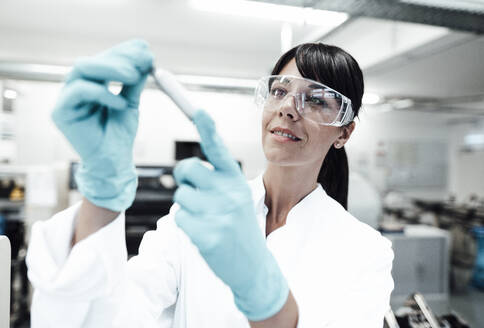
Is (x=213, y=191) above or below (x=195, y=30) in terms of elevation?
below

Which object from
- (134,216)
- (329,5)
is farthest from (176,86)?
(134,216)

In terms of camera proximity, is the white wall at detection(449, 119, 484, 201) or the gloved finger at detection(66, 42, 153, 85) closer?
the gloved finger at detection(66, 42, 153, 85)

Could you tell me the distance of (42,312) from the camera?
674 mm

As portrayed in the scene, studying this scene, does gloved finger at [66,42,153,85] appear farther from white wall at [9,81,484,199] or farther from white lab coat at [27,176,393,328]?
white wall at [9,81,484,199]

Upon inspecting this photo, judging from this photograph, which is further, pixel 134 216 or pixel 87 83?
pixel 134 216

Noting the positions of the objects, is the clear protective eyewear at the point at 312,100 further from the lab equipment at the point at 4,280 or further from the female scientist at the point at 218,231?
the lab equipment at the point at 4,280

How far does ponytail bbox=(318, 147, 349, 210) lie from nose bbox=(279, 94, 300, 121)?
406 mm

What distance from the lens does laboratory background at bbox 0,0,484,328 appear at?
277cm

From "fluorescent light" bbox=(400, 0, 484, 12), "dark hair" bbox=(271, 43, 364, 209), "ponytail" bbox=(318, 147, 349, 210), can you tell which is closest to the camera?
"dark hair" bbox=(271, 43, 364, 209)

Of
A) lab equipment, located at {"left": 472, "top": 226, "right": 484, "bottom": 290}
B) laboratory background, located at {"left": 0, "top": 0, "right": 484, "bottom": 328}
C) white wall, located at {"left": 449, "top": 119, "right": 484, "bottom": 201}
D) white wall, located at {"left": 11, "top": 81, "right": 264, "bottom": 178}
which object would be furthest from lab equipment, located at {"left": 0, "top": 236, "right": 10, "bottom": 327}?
white wall, located at {"left": 449, "top": 119, "right": 484, "bottom": 201}

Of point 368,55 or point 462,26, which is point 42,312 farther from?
point 368,55

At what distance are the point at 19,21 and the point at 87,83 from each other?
15.4ft

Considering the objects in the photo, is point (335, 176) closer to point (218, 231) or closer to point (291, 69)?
point (291, 69)

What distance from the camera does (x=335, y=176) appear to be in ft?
4.32
